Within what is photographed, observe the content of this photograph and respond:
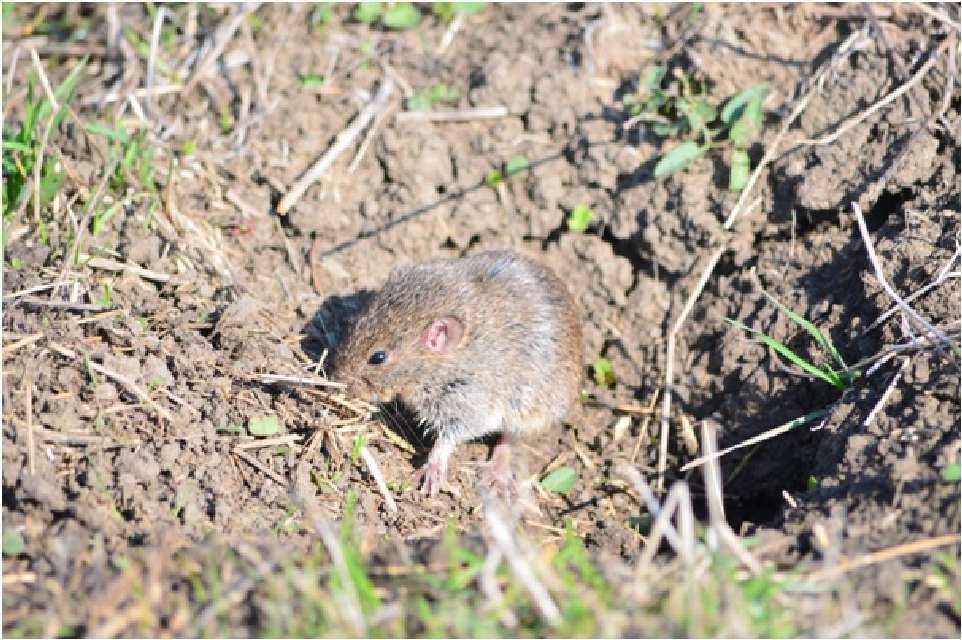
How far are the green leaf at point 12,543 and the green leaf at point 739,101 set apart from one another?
168 inches

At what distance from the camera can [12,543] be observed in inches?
151

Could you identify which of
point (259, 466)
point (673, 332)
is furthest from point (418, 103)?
point (259, 466)

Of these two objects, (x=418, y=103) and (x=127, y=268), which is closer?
(x=127, y=268)

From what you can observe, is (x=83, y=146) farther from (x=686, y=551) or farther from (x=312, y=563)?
(x=686, y=551)

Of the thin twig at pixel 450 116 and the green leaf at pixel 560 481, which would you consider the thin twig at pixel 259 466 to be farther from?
the thin twig at pixel 450 116

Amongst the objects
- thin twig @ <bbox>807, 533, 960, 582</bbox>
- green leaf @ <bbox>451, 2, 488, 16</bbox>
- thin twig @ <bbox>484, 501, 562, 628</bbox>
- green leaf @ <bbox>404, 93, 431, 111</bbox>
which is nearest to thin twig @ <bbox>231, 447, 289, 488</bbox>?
thin twig @ <bbox>484, 501, 562, 628</bbox>

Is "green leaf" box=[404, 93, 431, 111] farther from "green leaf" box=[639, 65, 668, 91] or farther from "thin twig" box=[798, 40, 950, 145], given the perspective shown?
"thin twig" box=[798, 40, 950, 145]

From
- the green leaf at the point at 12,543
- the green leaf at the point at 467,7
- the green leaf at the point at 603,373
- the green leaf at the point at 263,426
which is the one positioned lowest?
the green leaf at the point at 603,373

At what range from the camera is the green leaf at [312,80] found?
679 centimetres

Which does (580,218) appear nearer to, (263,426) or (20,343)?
(263,426)

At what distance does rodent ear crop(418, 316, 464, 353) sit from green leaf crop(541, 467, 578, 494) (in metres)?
0.89

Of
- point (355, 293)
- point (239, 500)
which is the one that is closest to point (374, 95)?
point (355, 293)

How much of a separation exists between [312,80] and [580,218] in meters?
1.94

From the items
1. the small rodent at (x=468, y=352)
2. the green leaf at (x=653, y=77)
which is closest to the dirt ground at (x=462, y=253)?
the green leaf at (x=653, y=77)
